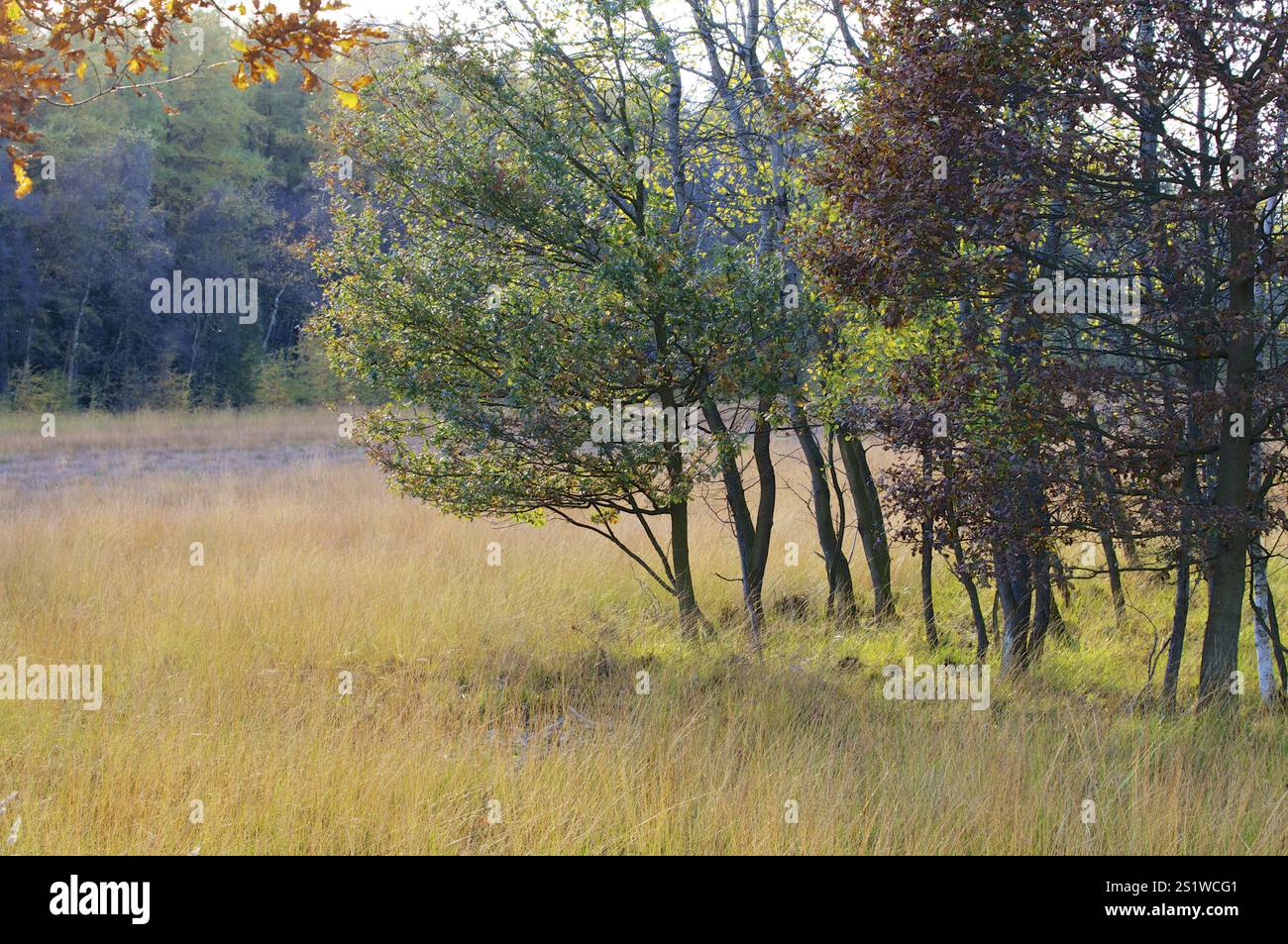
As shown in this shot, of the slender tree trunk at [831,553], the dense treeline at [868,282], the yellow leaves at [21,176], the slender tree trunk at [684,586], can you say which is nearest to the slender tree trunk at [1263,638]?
the dense treeline at [868,282]

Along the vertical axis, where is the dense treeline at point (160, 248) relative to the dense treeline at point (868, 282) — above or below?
above

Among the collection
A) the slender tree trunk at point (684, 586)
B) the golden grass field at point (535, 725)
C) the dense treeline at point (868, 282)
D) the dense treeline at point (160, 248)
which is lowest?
the golden grass field at point (535, 725)

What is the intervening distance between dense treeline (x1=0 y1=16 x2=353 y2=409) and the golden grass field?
68.8 feet

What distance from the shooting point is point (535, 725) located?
690 centimetres

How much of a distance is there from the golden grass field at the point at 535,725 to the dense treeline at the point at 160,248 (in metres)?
21.0

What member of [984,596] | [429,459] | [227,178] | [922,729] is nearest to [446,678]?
[429,459]

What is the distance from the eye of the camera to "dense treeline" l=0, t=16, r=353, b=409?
31219 millimetres

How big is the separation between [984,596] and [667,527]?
4.29 m

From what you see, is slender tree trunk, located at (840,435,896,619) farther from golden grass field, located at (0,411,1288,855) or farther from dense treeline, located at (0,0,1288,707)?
golden grass field, located at (0,411,1288,855)

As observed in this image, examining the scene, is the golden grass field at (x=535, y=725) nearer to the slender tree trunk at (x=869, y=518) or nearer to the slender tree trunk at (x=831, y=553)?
the slender tree trunk at (x=831, y=553)

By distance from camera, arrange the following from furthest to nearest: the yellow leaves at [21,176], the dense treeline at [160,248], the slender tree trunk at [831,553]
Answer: the dense treeline at [160,248] < the slender tree trunk at [831,553] < the yellow leaves at [21,176]

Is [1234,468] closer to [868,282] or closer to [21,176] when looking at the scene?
[868,282]

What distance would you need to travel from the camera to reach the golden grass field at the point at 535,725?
5.00 metres

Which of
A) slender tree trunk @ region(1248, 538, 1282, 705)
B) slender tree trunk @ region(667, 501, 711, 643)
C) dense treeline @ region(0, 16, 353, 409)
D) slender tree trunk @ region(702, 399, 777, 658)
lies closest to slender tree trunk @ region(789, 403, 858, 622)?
slender tree trunk @ region(702, 399, 777, 658)
